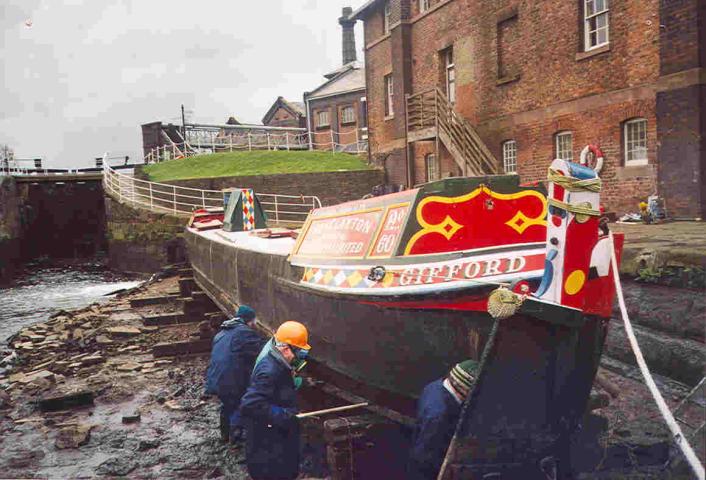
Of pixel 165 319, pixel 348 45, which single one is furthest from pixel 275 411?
pixel 348 45

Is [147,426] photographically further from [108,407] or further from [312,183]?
[312,183]

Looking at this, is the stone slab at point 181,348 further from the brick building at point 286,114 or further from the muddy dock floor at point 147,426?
the brick building at point 286,114

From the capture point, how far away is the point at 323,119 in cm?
4225

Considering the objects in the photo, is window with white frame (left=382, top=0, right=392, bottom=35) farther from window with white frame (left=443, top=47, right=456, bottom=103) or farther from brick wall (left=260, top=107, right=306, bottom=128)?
brick wall (left=260, top=107, right=306, bottom=128)

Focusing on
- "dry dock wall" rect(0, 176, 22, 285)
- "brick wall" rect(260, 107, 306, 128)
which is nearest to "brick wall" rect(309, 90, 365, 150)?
"brick wall" rect(260, 107, 306, 128)

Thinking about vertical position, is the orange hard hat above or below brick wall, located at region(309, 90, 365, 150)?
below

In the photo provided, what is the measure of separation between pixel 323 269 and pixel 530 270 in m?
2.40

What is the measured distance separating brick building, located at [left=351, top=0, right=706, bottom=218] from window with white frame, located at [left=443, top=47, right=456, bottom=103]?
40mm

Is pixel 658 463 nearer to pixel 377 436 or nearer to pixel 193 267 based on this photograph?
pixel 377 436

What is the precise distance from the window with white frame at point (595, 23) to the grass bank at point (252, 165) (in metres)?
12.1

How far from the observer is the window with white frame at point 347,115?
1575 inches

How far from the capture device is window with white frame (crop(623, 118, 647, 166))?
12648 mm

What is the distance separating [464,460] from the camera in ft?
13.5

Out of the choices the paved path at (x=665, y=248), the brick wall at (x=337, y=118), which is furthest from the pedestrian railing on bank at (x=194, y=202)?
the brick wall at (x=337, y=118)
